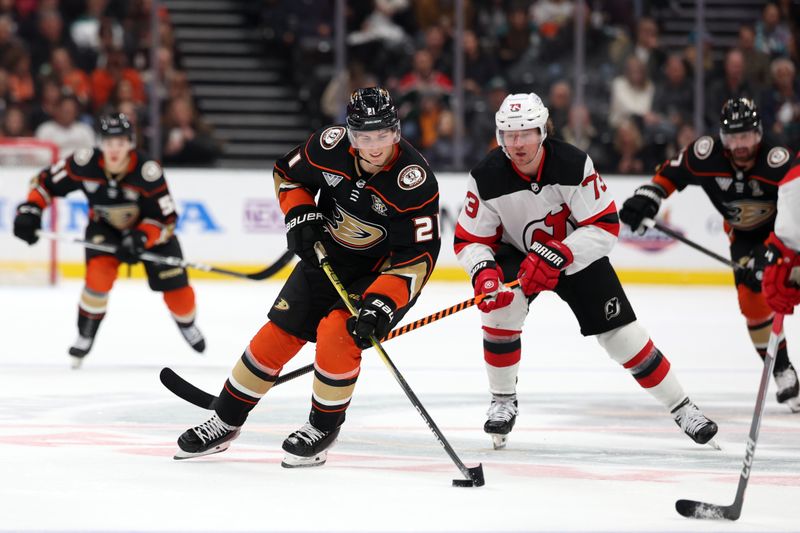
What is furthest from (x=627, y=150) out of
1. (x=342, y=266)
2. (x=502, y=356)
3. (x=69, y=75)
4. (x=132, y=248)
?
(x=342, y=266)


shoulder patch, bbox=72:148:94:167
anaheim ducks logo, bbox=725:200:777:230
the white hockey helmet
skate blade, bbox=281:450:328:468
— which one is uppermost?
the white hockey helmet

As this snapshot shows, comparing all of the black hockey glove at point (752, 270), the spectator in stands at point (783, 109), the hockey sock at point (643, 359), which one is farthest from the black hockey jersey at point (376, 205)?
the spectator in stands at point (783, 109)

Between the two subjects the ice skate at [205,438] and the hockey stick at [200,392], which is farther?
the hockey stick at [200,392]

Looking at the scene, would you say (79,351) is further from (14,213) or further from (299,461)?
(14,213)

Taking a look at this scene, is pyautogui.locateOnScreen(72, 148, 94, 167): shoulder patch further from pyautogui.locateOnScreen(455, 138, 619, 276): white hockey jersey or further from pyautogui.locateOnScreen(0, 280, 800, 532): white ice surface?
pyautogui.locateOnScreen(455, 138, 619, 276): white hockey jersey

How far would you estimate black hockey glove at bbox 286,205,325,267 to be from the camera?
383 cm

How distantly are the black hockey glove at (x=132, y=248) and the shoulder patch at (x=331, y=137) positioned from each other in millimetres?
2253

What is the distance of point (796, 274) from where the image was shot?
11.2 ft

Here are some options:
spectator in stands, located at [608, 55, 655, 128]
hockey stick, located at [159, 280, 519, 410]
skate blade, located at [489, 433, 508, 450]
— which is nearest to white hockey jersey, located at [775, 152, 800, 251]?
hockey stick, located at [159, 280, 519, 410]

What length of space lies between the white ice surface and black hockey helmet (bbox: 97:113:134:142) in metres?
1.01

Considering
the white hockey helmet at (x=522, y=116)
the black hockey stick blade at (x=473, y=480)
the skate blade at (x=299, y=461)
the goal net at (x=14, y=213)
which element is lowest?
the goal net at (x=14, y=213)

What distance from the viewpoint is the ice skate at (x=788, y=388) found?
196 inches

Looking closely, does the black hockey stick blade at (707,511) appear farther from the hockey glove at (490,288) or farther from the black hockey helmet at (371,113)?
the black hockey helmet at (371,113)

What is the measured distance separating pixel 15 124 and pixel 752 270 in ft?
19.8
